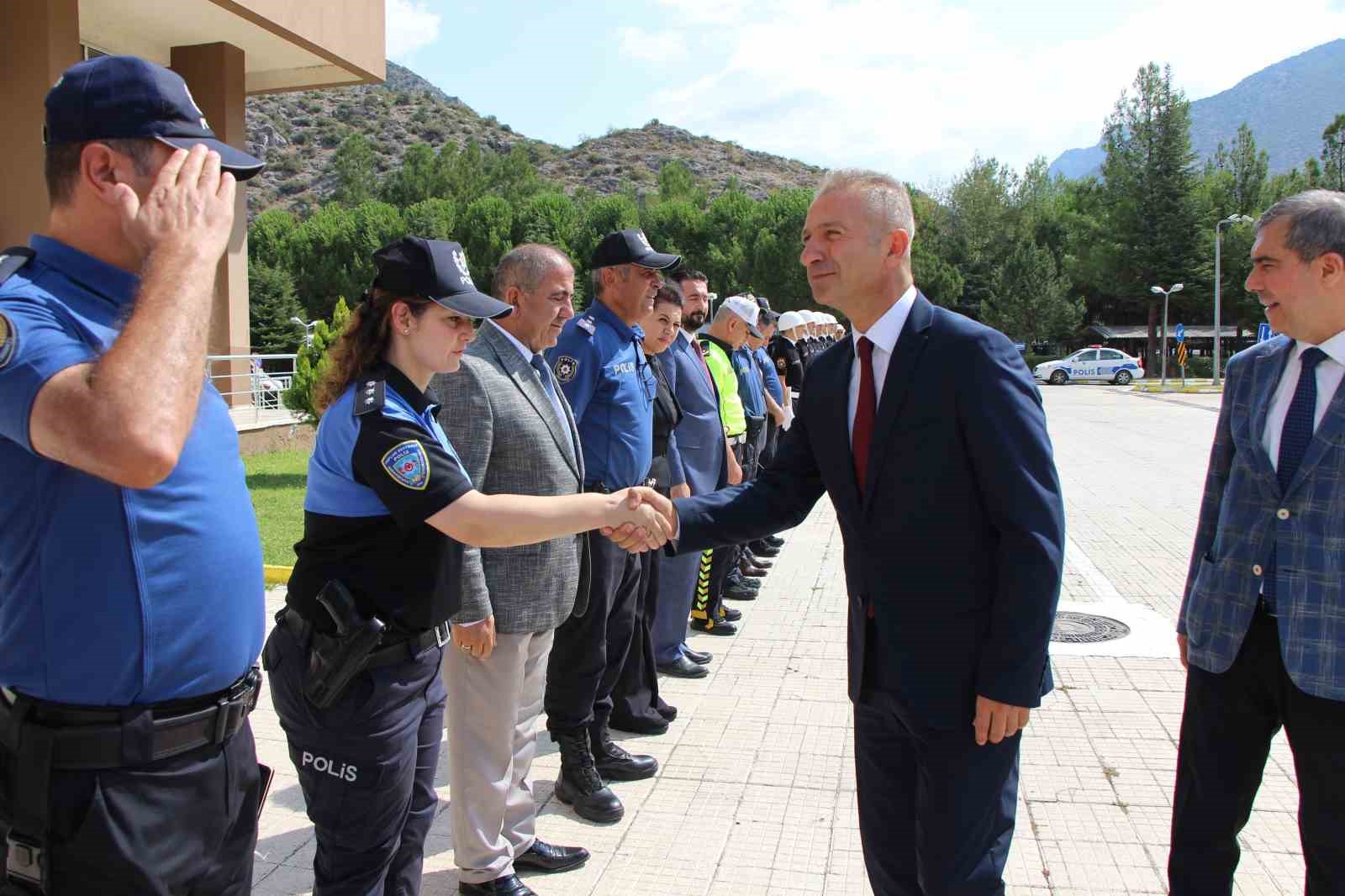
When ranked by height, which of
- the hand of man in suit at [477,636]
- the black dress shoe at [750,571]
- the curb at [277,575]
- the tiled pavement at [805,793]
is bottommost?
the tiled pavement at [805,793]

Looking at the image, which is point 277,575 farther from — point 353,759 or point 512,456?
point 353,759

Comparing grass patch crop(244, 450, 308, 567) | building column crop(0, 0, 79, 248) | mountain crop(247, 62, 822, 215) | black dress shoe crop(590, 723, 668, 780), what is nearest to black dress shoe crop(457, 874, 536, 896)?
black dress shoe crop(590, 723, 668, 780)

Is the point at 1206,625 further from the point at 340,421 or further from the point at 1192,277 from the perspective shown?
the point at 1192,277

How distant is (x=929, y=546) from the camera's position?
228 cm

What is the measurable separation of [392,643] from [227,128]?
55.9ft

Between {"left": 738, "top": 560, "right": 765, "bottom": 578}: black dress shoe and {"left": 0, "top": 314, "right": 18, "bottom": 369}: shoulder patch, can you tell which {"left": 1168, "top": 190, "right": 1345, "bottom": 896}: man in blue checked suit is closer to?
{"left": 0, "top": 314, "right": 18, "bottom": 369}: shoulder patch

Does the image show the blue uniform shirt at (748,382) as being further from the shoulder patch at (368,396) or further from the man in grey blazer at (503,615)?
the shoulder patch at (368,396)

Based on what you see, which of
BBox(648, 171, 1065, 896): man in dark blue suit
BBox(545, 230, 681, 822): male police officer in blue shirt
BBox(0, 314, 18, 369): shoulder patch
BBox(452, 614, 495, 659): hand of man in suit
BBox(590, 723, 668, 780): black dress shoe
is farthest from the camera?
BBox(590, 723, 668, 780): black dress shoe

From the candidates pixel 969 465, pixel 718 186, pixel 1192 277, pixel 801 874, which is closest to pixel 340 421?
pixel 969 465

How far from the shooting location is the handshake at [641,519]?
290 cm

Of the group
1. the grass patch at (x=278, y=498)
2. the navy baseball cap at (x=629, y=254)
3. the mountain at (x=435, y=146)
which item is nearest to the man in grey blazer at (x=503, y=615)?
the navy baseball cap at (x=629, y=254)

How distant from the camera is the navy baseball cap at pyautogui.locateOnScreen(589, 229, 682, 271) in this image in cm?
455

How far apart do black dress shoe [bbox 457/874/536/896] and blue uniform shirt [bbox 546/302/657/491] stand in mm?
1663

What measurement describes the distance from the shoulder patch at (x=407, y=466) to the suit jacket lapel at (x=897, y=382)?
1090 mm
